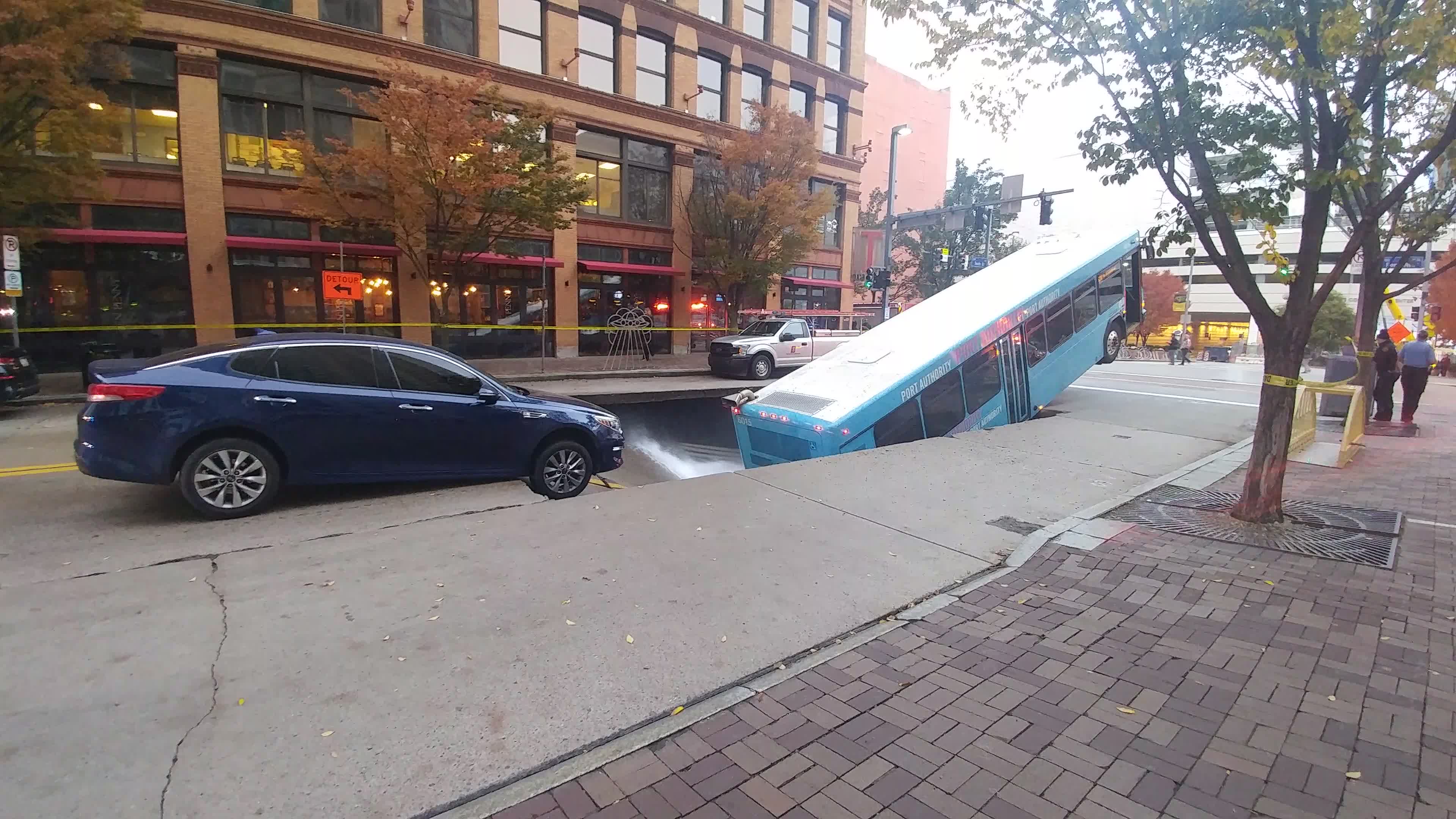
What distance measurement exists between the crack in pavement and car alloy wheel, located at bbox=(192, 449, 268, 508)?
5.05 ft

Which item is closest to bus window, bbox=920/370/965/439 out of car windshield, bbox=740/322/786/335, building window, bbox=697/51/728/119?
car windshield, bbox=740/322/786/335

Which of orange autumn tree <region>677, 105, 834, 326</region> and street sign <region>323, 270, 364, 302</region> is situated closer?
street sign <region>323, 270, 364, 302</region>

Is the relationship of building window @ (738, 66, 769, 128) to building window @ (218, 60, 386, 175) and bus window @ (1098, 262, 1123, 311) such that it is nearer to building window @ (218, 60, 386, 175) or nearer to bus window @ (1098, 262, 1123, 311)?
building window @ (218, 60, 386, 175)

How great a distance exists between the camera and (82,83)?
14.6m

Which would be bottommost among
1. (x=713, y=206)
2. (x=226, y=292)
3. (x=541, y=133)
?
(x=226, y=292)

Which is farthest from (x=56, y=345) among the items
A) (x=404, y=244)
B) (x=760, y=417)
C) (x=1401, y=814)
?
→ (x=1401, y=814)

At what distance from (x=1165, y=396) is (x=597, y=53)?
20.0 meters

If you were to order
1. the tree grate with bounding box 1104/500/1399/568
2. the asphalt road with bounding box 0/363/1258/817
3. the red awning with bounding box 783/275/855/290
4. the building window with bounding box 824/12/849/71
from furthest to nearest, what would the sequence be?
the building window with bounding box 824/12/849/71
the red awning with bounding box 783/275/855/290
the tree grate with bounding box 1104/500/1399/568
the asphalt road with bounding box 0/363/1258/817

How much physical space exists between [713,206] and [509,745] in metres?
22.5

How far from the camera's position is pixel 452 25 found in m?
20.8

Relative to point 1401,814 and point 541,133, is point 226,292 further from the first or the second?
point 1401,814

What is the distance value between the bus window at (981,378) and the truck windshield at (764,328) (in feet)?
32.0

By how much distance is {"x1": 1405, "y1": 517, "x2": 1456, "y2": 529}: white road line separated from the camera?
20.6 feet

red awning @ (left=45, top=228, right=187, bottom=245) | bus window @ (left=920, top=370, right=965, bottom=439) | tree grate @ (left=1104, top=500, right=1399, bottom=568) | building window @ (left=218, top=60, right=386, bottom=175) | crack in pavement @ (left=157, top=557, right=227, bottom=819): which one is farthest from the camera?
building window @ (left=218, top=60, right=386, bottom=175)
